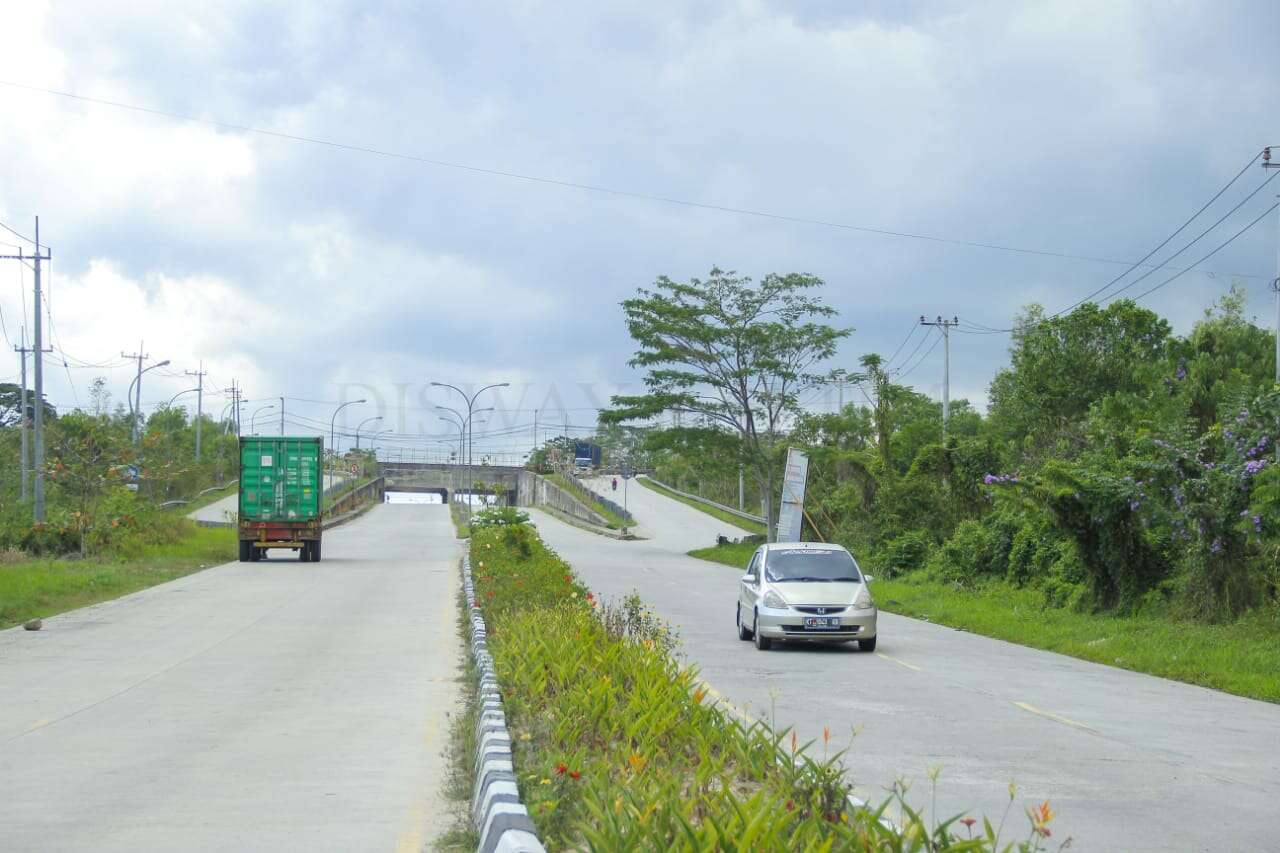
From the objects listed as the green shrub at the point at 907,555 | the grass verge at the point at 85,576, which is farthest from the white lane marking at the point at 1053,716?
the green shrub at the point at 907,555

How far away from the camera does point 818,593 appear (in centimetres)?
1884

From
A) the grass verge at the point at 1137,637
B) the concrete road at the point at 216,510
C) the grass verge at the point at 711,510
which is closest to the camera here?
the grass verge at the point at 1137,637

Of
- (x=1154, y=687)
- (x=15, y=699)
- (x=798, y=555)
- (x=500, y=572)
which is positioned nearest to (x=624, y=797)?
(x=15, y=699)

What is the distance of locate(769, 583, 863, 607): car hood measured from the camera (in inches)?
731

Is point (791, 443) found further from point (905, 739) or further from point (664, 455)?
point (905, 739)

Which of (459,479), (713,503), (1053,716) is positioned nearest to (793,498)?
(1053,716)

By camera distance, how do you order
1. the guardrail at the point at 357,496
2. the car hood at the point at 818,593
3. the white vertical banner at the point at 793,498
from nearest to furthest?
the car hood at the point at 818,593, the white vertical banner at the point at 793,498, the guardrail at the point at 357,496

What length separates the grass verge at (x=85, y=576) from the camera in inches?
906

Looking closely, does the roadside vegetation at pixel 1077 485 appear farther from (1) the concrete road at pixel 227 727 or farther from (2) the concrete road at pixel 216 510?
(2) the concrete road at pixel 216 510

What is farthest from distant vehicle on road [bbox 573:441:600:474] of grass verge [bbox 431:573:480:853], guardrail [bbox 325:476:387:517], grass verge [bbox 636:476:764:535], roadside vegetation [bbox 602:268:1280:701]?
grass verge [bbox 431:573:480:853]

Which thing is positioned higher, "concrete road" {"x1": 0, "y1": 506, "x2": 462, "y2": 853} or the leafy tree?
the leafy tree

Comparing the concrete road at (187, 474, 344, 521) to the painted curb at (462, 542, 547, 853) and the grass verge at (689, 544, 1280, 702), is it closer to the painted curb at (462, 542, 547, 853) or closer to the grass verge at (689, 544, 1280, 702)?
the grass verge at (689, 544, 1280, 702)

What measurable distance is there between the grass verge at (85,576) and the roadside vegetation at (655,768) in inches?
496

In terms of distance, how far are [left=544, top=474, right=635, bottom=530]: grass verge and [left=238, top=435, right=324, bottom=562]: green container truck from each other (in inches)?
1321
